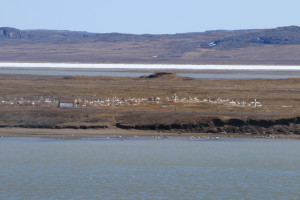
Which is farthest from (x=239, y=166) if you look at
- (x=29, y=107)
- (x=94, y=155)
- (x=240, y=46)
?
(x=240, y=46)

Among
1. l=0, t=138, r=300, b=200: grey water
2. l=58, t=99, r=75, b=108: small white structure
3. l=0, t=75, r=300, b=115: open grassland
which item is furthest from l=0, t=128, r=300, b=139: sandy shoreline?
l=58, t=99, r=75, b=108: small white structure

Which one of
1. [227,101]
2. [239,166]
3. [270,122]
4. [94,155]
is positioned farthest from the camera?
[227,101]

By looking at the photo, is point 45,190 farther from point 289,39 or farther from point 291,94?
point 289,39

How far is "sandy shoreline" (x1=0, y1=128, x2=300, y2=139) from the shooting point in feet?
93.6

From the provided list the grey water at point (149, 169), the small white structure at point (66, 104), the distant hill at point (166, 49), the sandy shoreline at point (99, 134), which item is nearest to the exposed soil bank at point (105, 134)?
the sandy shoreline at point (99, 134)

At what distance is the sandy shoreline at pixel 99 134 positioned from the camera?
→ 93.6ft

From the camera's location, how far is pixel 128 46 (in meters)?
167

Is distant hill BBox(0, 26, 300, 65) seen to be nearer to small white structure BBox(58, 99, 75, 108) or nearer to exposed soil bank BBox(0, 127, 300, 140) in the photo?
small white structure BBox(58, 99, 75, 108)

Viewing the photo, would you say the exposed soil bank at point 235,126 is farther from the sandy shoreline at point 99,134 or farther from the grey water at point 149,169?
the grey water at point 149,169

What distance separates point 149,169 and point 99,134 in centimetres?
745

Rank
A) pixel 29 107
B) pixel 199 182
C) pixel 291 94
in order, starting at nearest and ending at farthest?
pixel 199 182 → pixel 29 107 → pixel 291 94

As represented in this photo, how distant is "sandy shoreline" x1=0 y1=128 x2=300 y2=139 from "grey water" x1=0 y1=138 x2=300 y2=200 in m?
0.96

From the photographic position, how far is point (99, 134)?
95.2ft

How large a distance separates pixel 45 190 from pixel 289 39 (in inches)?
5848
